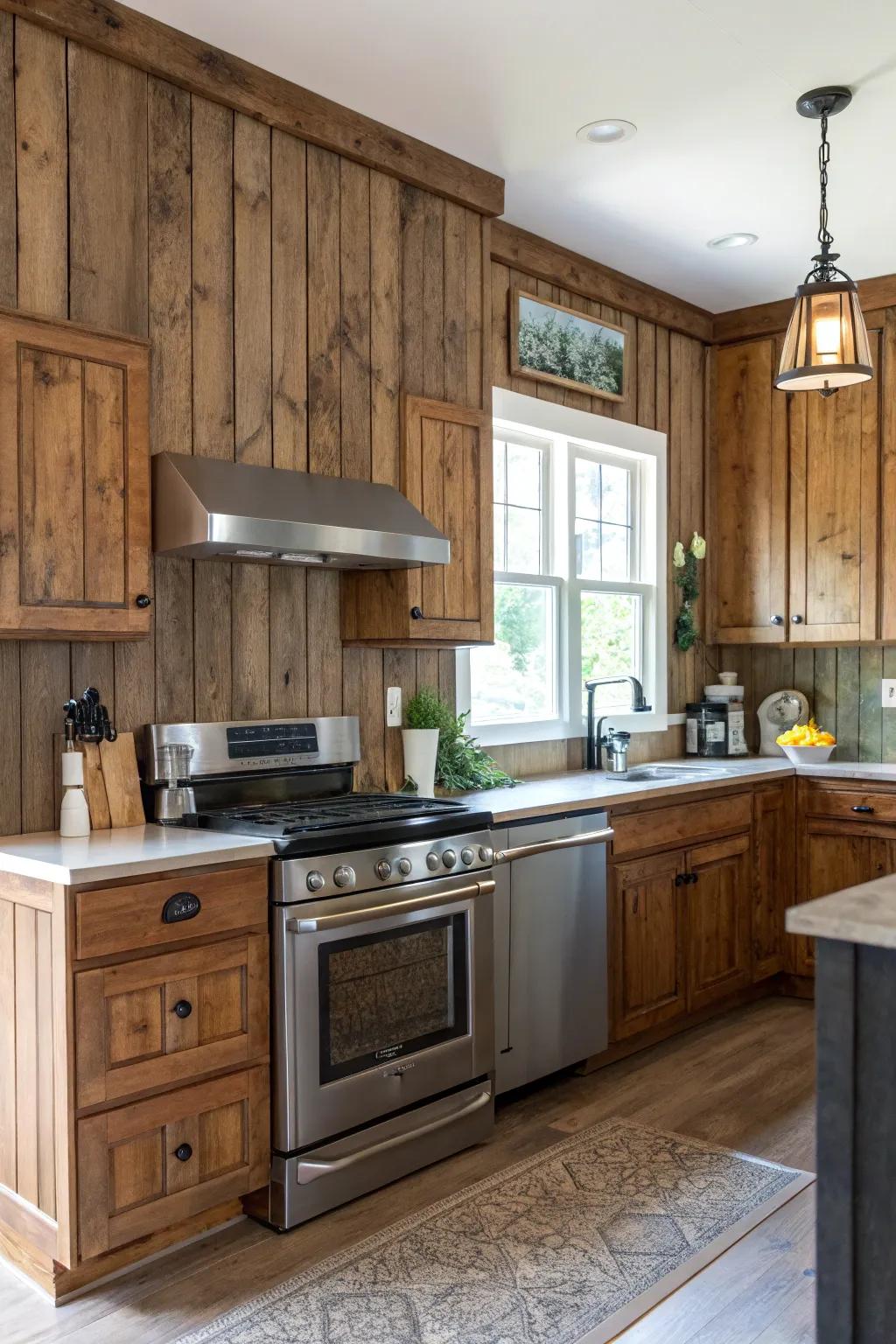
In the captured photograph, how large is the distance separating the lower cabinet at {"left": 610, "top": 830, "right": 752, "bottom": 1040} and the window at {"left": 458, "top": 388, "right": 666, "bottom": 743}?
0.71 metres

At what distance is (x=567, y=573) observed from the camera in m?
4.39

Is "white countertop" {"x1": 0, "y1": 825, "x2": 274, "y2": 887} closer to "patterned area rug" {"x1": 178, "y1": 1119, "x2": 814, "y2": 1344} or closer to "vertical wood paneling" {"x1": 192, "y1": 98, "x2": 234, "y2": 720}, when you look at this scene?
"vertical wood paneling" {"x1": 192, "y1": 98, "x2": 234, "y2": 720}

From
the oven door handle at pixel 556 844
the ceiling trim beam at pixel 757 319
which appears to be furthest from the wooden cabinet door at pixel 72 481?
the ceiling trim beam at pixel 757 319

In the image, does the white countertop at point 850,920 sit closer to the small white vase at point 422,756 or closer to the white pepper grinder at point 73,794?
the white pepper grinder at point 73,794

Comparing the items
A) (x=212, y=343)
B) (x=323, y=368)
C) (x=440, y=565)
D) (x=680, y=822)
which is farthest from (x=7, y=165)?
(x=680, y=822)

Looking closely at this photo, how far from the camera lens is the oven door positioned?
8.34ft

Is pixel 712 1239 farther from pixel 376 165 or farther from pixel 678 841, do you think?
pixel 376 165

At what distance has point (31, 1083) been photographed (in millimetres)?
2295

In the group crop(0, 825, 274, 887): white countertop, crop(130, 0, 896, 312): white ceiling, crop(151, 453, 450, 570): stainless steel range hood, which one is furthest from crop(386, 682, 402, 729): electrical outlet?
crop(130, 0, 896, 312): white ceiling

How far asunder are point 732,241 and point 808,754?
2064 mm

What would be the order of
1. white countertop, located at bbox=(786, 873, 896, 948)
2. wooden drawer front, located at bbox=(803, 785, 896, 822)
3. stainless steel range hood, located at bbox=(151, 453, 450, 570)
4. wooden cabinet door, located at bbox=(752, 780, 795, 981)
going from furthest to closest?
wooden cabinet door, located at bbox=(752, 780, 795, 981) < wooden drawer front, located at bbox=(803, 785, 896, 822) < stainless steel range hood, located at bbox=(151, 453, 450, 570) < white countertop, located at bbox=(786, 873, 896, 948)

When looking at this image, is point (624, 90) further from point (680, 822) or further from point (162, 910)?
point (162, 910)

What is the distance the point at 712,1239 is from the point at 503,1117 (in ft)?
2.72

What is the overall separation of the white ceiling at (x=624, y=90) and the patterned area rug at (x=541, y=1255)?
2.88 meters
